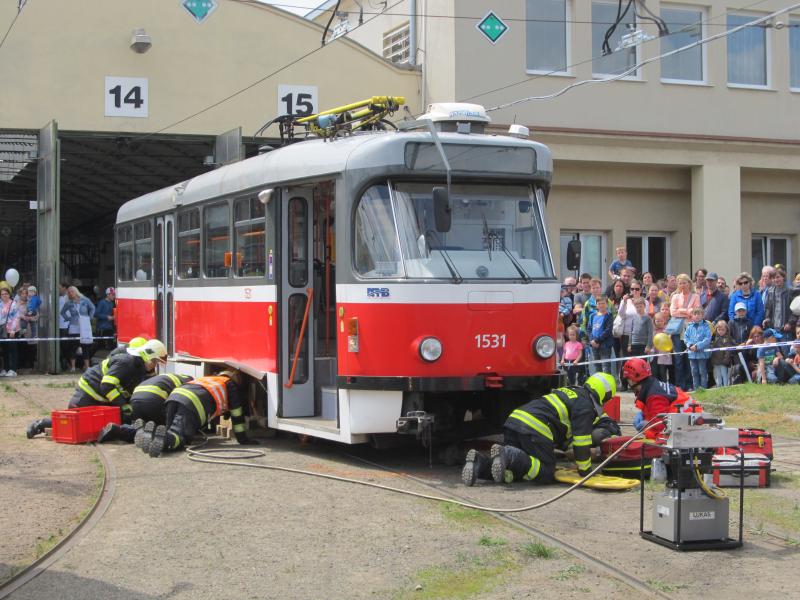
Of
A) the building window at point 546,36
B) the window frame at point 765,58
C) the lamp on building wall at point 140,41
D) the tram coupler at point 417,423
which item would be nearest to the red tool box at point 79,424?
the tram coupler at point 417,423

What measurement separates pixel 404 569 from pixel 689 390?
1037cm

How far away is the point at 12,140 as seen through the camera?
2494 cm

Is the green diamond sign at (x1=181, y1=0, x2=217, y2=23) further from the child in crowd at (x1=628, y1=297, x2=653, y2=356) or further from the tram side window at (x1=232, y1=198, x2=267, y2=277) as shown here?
the child in crowd at (x1=628, y1=297, x2=653, y2=356)

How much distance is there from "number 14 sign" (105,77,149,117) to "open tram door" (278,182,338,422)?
486 inches

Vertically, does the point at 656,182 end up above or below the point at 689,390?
above

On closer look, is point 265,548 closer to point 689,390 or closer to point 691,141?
point 689,390

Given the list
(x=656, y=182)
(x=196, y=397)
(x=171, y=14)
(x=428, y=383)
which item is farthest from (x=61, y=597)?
(x=656, y=182)

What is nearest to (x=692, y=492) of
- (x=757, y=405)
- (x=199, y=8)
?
(x=757, y=405)

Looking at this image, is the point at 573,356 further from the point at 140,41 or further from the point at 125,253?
the point at 140,41

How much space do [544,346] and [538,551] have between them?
12.0 feet


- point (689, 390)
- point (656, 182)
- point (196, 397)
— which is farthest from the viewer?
point (656, 182)

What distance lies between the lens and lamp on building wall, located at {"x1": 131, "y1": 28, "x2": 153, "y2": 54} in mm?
22281

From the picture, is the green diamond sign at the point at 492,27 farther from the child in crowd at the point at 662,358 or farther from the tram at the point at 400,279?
the tram at the point at 400,279

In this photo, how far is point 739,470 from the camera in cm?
932
